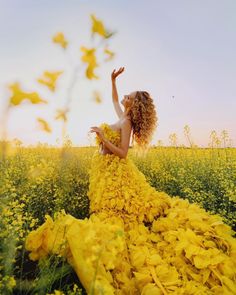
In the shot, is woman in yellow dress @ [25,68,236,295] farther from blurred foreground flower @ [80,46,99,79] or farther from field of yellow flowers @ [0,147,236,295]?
blurred foreground flower @ [80,46,99,79]

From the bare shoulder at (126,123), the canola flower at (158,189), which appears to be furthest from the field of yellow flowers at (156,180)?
the bare shoulder at (126,123)

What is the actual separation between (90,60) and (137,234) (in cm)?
237

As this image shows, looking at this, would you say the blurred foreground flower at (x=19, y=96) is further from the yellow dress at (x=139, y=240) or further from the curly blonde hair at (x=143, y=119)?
the curly blonde hair at (x=143, y=119)

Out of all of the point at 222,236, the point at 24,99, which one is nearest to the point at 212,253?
the point at 222,236

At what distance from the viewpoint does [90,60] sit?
1168mm

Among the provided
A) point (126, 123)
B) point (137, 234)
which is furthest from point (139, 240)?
point (126, 123)

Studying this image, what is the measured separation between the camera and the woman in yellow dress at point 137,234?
264 cm

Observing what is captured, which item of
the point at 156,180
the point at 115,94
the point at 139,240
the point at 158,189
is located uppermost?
the point at 115,94

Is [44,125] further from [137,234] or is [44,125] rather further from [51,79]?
[137,234]

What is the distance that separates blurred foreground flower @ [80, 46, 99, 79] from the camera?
3.78 feet

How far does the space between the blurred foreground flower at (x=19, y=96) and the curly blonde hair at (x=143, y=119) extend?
8.28 ft

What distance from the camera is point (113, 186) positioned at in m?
3.55

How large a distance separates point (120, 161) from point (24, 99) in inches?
99.2

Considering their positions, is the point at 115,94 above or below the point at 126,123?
above
